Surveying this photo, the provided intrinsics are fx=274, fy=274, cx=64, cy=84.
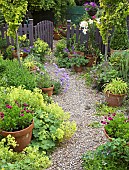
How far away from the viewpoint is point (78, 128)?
4.63 m

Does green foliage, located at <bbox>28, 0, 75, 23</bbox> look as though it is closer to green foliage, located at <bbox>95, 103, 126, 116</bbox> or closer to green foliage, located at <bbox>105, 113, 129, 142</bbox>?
green foliage, located at <bbox>95, 103, 126, 116</bbox>

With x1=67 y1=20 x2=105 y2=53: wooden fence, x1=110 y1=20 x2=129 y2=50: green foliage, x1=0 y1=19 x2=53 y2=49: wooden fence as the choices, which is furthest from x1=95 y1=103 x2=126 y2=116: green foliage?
x1=0 y1=19 x2=53 y2=49: wooden fence

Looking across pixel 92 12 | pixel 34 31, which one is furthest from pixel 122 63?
pixel 92 12

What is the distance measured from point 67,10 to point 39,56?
5.27m

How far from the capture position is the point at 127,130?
3525 millimetres

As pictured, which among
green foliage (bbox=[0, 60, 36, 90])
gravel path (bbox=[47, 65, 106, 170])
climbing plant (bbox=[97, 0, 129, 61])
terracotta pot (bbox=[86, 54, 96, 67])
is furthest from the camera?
terracotta pot (bbox=[86, 54, 96, 67])

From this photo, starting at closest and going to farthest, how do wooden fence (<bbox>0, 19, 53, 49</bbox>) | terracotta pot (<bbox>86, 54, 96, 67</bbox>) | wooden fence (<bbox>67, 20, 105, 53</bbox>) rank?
terracotta pot (<bbox>86, 54, 96, 67</bbox>), wooden fence (<bbox>0, 19, 53, 49</bbox>), wooden fence (<bbox>67, 20, 105, 53</bbox>)

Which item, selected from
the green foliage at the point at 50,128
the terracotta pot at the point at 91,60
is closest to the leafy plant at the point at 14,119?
the green foliage at the point at 50,128

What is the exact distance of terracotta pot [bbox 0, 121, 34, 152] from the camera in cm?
362

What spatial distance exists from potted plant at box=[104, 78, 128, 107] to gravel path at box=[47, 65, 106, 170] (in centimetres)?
36

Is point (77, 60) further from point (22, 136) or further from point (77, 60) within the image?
point (22, 136)

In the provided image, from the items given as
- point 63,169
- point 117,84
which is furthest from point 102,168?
point 117,84

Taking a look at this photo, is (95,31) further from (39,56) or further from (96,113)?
(96,113)

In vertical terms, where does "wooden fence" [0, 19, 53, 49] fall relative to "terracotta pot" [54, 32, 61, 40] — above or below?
above
